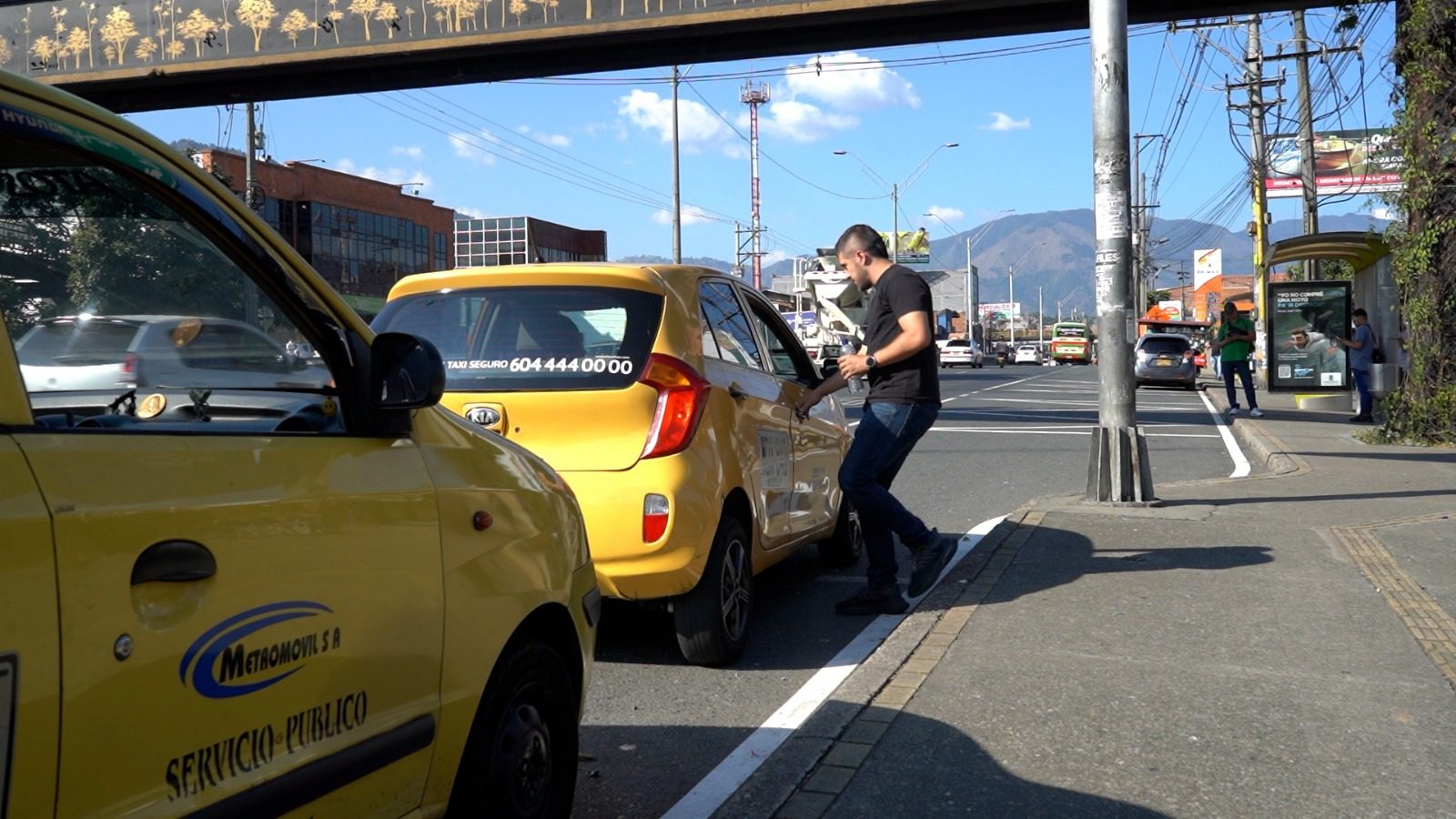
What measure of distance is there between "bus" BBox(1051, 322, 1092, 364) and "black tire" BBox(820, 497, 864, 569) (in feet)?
241

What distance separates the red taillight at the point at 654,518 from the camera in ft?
17.6

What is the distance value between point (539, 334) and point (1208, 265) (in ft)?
378

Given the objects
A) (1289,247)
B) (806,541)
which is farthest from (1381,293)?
(806,541)

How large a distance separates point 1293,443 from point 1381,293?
6.73 meters

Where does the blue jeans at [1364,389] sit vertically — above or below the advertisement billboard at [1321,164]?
below

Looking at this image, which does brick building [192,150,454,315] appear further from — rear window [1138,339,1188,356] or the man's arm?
the man's arm

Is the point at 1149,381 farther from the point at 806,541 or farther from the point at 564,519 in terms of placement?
the point at 564,519

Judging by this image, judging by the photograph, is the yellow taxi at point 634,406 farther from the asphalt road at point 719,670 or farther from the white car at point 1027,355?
the white car at point 1027,355

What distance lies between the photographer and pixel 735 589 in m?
5.94

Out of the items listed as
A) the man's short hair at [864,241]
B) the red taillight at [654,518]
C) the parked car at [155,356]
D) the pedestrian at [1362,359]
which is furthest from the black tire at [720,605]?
the pedestrian at [1362,359]

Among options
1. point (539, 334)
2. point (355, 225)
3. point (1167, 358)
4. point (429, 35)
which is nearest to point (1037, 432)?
point (429, 35)

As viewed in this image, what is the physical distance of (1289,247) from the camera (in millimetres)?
22734

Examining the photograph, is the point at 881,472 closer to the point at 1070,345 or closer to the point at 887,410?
the point at 887,410

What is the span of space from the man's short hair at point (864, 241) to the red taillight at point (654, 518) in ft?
7.09
